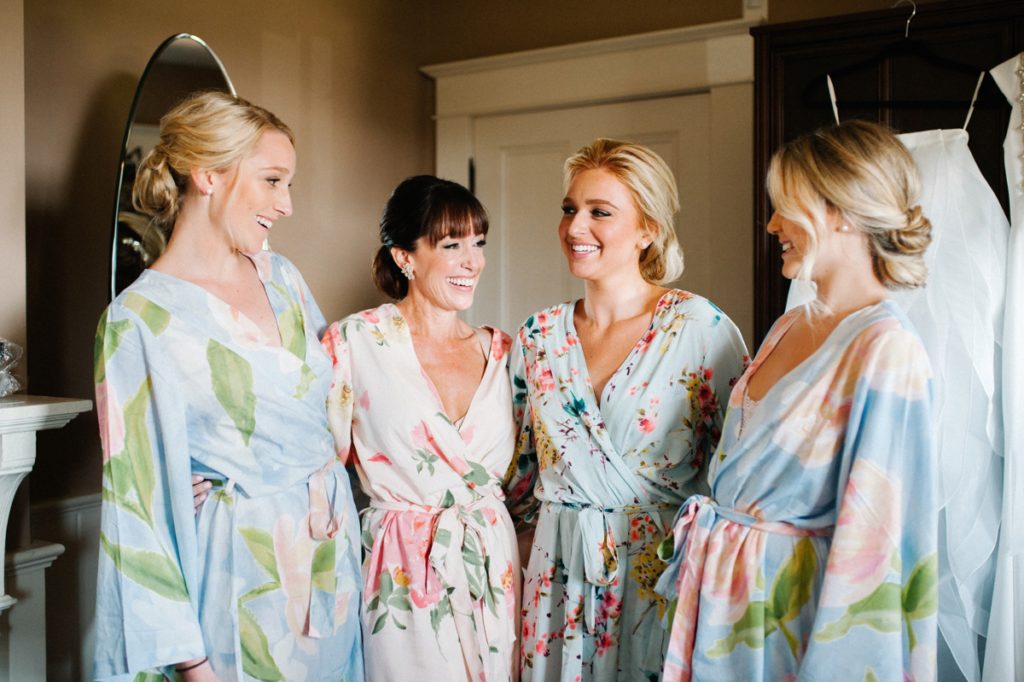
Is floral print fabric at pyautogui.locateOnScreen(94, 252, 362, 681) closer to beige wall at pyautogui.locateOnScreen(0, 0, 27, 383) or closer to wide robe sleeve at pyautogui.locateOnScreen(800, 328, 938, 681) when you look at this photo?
beige wall at pyautogui.locateOnScreen(0, 0, 27, 383)

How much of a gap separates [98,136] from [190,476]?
1110mm

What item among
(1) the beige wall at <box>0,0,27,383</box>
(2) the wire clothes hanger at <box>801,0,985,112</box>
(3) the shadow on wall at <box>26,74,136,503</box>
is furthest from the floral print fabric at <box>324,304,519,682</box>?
(2) the wire clothes hanger at <box>801,0,985,112</box>

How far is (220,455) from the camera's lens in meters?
1.41

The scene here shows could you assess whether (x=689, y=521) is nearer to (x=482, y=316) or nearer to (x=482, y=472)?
(x=482, y=472)

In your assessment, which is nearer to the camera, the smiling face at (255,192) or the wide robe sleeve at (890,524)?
the wide robe sleeve at (890,524)

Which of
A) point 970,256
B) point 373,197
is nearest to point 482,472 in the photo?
point 970,256

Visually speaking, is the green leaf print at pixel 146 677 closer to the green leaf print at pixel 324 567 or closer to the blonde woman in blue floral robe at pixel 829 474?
the green leaf print at pixel 324 567

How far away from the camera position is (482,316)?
3.33 metres

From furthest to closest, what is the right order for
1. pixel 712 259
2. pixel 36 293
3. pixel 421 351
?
pixel 712 259 < pixel 36 293 < pixel 421 351

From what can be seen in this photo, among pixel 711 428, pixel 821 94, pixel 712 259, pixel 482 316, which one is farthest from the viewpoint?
pixel 482 316

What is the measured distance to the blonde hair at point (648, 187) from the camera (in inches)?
64.2

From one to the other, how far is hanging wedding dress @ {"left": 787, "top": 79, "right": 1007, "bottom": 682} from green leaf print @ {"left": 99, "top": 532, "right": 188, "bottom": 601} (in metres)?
1.31

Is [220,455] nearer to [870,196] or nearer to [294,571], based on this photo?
[294,571]

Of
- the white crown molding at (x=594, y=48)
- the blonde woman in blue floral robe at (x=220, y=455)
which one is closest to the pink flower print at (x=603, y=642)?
the blonde woman in blue floral robe at (x=220, y=455)
